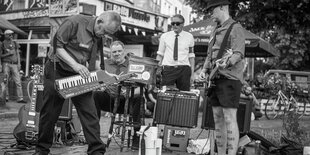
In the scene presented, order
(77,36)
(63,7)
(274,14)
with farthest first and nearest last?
(63,7)
(274,14)
(77,36)

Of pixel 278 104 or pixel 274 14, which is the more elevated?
pixel 274 14

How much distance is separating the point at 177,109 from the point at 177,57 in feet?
4.06

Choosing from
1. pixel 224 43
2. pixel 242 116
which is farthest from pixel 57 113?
pixel 242 116

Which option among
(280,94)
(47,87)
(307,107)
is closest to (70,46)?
(47,87)

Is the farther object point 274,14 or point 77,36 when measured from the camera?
point 274,14

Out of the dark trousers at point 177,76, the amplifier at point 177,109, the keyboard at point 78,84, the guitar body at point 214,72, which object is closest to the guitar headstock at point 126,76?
the keyboard at point 78,84

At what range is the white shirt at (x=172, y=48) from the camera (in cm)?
768

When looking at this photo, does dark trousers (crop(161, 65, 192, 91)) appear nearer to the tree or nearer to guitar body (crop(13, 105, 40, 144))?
guitar body (crop(13, 105, 40, 144))

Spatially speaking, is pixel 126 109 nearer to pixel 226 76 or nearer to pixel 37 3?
pixel 226 76

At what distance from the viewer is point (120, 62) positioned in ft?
23.5

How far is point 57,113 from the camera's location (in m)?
5.36

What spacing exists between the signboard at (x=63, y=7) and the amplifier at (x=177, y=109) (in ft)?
47.6

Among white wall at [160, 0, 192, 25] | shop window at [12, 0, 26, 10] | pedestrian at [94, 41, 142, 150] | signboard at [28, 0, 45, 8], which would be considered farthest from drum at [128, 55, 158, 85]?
white wall at [160, 0, 192, 25]

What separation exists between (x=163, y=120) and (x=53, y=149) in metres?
1.54
